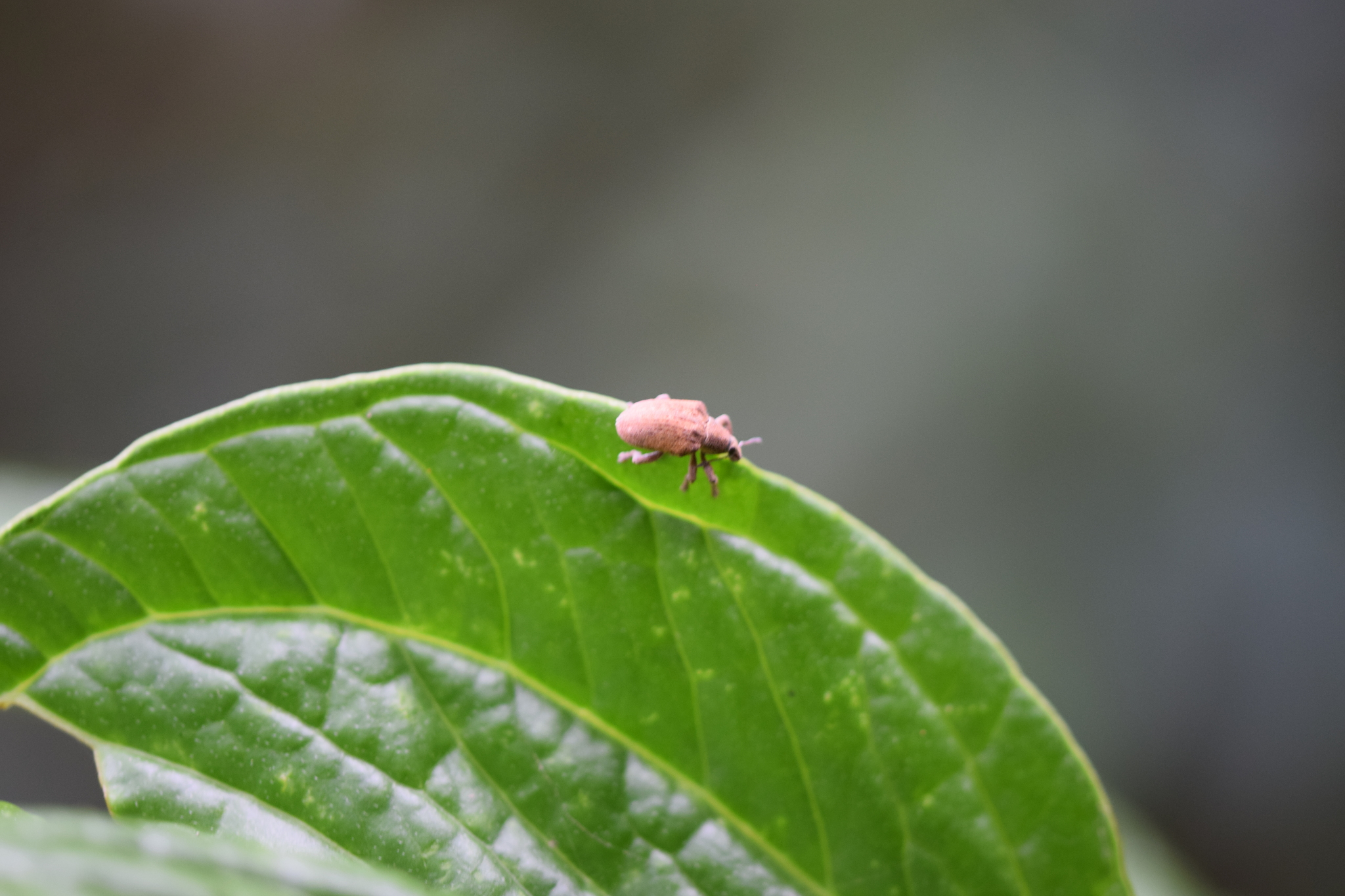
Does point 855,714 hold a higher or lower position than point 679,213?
lower

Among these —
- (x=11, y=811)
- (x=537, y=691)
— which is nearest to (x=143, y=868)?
(x=11, y=811)

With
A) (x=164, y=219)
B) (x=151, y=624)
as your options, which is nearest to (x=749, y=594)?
(x=151, y=624)

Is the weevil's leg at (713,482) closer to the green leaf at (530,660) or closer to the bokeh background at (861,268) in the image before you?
the green leaf at (530,660)

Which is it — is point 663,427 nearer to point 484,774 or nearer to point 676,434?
point 676,434

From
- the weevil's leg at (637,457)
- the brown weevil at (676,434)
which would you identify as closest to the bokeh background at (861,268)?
the brown weevil at (676,434)

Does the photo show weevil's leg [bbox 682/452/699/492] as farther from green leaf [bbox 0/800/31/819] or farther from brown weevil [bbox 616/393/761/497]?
green leaf [bbox 0/800/31/819]

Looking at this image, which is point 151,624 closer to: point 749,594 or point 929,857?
point 749,594

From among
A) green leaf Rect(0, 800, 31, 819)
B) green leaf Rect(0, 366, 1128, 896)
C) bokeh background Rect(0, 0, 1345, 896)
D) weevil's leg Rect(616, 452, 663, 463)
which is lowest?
green leaf Rect(0, 800, 31, 819)

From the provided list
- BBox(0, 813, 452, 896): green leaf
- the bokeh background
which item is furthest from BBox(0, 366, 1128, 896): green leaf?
the bokeh background
